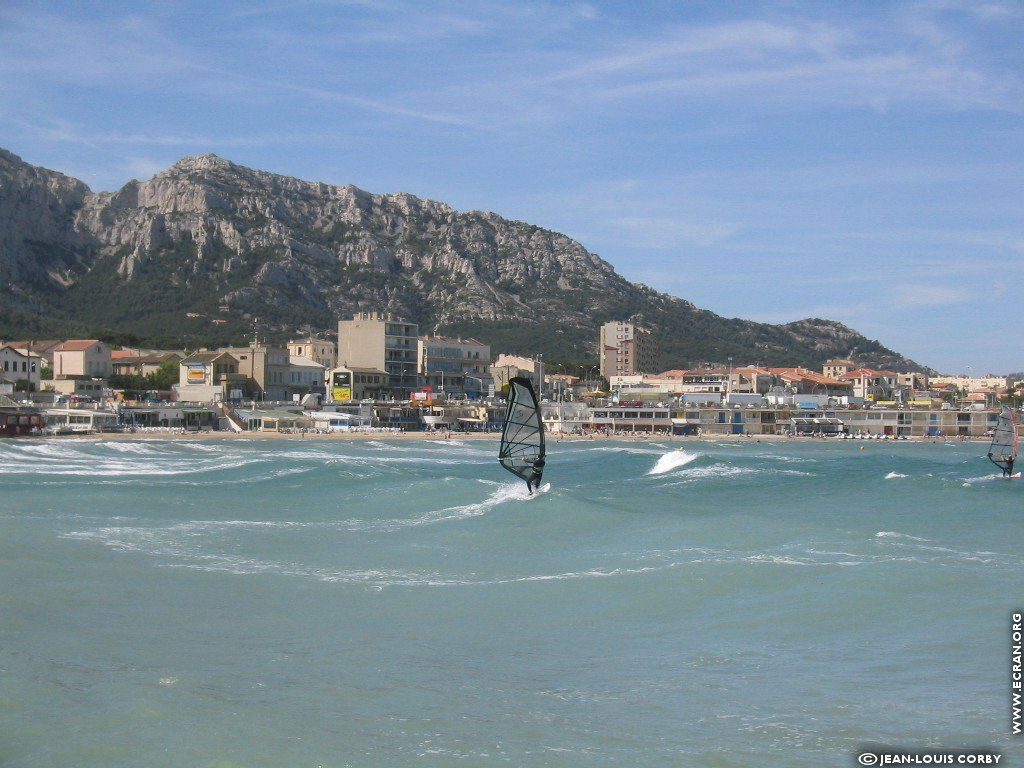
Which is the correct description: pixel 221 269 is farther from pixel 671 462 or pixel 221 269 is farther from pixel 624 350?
pixel 671 462

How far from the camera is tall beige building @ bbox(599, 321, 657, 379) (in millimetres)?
169625

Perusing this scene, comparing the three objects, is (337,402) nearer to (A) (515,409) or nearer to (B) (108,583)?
(A) (515,409)

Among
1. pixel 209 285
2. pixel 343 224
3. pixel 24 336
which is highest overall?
pixel 343 224

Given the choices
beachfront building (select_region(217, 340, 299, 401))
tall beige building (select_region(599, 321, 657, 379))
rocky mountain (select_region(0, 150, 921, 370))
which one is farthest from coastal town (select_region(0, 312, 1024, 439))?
tall beige building (select_region(599, 321, 657, 379))

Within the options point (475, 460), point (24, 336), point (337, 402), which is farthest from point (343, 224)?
point (475, 460)

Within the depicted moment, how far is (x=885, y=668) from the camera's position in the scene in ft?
47.8

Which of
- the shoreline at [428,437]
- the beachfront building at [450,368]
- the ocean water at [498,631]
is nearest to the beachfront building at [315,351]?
the beachfront building at [450,368]

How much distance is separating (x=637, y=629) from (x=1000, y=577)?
8.44 meters

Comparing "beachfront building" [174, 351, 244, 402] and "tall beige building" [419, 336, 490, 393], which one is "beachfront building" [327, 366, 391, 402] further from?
"beachfront building" [174, 351, 244, 402]

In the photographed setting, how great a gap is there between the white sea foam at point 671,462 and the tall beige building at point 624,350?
347 feet

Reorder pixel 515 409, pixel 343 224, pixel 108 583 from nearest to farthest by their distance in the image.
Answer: pixel 108 583 → pixel 515 409 → pixel 343 224

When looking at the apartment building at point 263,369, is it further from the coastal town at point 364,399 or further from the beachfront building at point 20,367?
the beachfront building at point 20,367

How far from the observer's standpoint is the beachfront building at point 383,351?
11588cm

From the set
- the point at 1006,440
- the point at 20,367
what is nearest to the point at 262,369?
the point at 20,367
